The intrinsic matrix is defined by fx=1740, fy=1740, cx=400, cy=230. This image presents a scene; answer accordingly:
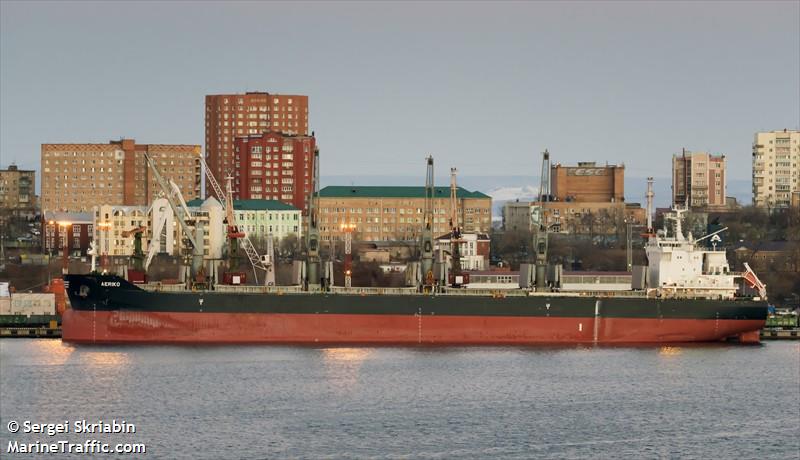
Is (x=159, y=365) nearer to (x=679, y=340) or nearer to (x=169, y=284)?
(x=169, y=284)

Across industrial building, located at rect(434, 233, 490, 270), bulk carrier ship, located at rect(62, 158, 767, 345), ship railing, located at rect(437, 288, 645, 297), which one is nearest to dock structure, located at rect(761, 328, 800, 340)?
bulk carrier ship, located at rect(62, 158, 767, 345)

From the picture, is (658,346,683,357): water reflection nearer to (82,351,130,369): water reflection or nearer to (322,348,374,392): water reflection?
(322,348,374,392): water reflection

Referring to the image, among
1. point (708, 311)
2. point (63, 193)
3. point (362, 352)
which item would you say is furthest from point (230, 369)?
point (63, 193)

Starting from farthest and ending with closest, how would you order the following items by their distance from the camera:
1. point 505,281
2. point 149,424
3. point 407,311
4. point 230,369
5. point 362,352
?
1. point 505,281
2. point 407,311
3. point 362,352
4. point 230,369
5. point 149,424

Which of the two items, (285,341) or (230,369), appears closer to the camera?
(230,369)

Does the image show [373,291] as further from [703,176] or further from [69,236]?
[703,176]

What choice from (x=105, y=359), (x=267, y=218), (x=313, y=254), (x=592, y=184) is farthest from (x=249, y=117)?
(x=105, y=359)

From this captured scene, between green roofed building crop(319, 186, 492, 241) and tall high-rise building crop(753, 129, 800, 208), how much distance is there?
1407 inches

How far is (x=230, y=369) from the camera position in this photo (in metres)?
56.6

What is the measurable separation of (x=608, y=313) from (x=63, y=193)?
344 ft

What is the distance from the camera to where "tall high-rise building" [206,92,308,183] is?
627 feet

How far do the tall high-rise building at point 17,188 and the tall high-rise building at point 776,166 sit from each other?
72.2 metres

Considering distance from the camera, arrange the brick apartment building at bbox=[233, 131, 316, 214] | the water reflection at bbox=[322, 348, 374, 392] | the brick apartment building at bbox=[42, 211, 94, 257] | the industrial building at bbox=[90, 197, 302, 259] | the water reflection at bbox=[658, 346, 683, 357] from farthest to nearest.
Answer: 1. the brick apartment building at bbox=[233, 131, 316, 214]
2. the brick apartment building at bbox=[42, 211, 94, 257]
3. the industrial building at bbox=[90, 197, 302, 259]
4. the water reflection at bbox=[658, 346, 683, 357]
5. the water reflection at bbox=[322, 348, 374, 392]

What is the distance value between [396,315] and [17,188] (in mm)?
114085
